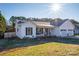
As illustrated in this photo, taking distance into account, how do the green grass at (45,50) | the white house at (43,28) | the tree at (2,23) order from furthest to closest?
the white house at (43,28), the tree at (2,23), the green grass at (45,50)

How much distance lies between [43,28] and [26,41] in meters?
0.66

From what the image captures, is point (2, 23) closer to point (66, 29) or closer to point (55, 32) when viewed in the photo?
point (55, 32)

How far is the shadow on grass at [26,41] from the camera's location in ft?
30.2

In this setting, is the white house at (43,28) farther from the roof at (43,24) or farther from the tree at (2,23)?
the tree at (2,23)

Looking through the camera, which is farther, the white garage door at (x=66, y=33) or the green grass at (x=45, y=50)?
the white garage door at (x=66, y=33)

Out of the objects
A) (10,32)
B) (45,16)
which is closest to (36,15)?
(45,16)

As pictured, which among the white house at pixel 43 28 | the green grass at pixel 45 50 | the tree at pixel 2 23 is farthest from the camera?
the white house at pixel 43 28

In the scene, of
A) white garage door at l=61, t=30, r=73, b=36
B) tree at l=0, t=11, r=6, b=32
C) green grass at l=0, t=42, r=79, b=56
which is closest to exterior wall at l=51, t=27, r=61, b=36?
white garage door at l=61, t=30, r=73, b=36

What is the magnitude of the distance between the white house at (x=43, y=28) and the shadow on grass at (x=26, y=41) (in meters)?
0.14

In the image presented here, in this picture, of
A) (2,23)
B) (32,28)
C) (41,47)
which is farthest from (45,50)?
(2,23)

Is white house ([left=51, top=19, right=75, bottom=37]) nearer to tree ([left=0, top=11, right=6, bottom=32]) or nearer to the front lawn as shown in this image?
the front lawn

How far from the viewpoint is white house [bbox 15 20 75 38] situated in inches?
373

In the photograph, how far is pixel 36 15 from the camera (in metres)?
9.12

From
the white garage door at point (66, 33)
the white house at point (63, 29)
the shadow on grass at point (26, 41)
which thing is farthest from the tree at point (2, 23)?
the white garage door at point (66, 33)
